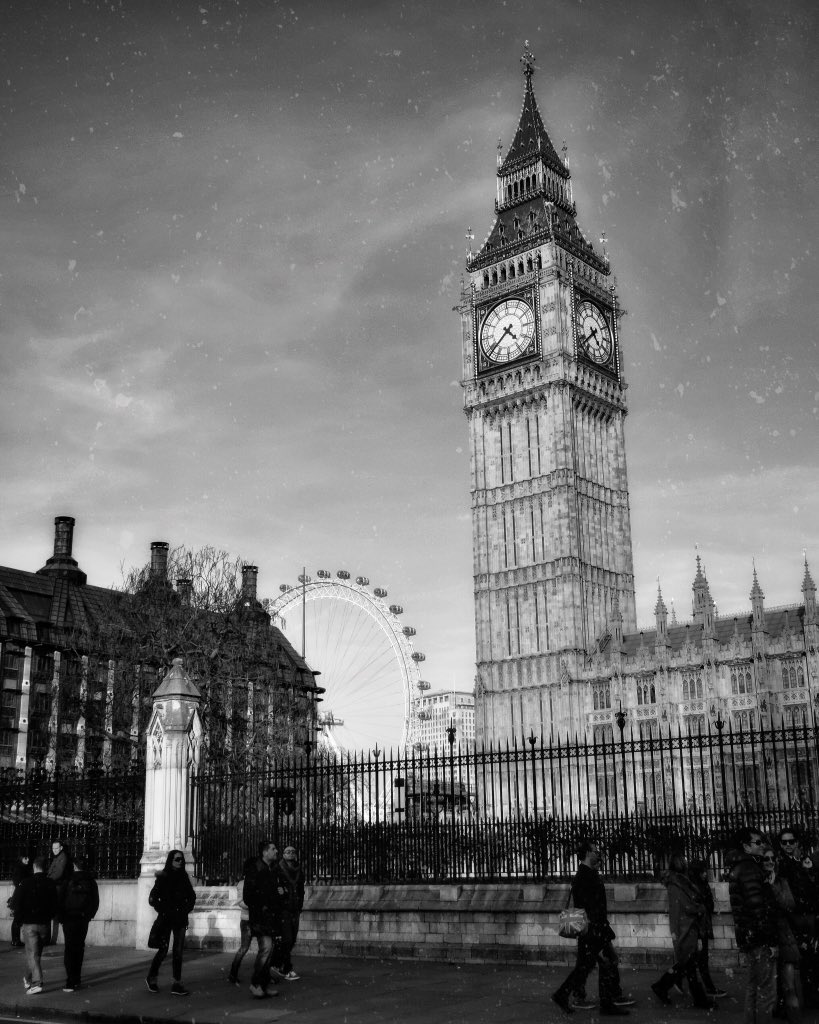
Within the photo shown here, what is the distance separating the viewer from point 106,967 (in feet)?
56.0

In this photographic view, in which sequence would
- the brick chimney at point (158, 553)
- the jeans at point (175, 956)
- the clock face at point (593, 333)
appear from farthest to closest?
the clock face at point (593, 333)
the brick chimney at point (158, 553)
the jeans at point (175, 956)

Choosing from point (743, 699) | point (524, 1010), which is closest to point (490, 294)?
point (743, 699)

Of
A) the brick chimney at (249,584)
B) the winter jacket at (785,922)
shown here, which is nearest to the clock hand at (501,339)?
the brick chimney at (249,584)

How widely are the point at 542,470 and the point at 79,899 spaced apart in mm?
70057

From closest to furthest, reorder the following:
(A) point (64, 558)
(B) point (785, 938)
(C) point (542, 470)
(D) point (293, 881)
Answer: (B) point (785, 938), (D) point (293, 881), (A) point (64, 558), (C) point (542, 470)

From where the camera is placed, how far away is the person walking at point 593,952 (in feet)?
39.2

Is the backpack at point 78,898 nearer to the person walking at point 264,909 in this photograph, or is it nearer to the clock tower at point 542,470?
the person walking at point 264,909

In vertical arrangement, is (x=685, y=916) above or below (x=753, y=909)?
below

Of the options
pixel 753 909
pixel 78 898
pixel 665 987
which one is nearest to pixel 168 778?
pixel 78 898

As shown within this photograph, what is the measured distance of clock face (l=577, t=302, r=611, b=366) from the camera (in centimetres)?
8469

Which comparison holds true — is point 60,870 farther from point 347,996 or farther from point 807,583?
point 807,583

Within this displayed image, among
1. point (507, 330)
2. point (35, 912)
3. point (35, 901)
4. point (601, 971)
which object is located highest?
point (507, 330)

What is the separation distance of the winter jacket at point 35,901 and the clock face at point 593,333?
241 ft

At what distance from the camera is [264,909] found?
13719 mm
